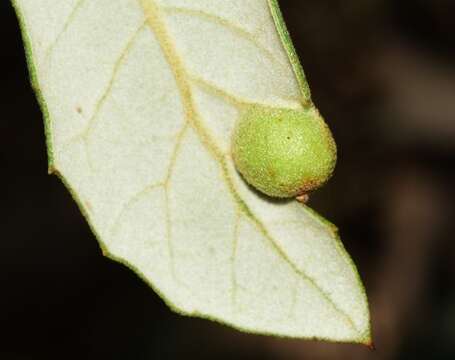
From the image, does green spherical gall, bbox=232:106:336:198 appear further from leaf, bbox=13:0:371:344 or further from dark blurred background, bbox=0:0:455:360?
dark blurred background, bbox=0:0:455:360

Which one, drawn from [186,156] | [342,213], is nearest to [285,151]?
[186,156]

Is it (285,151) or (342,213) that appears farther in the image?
(342,213)

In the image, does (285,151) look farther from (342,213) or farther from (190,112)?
(342,213)

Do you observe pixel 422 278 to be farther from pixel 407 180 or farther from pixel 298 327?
pixel 298 327

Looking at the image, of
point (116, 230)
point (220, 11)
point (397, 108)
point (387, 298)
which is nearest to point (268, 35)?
point (220, 11)

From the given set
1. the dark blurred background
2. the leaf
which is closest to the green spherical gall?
the leaf
